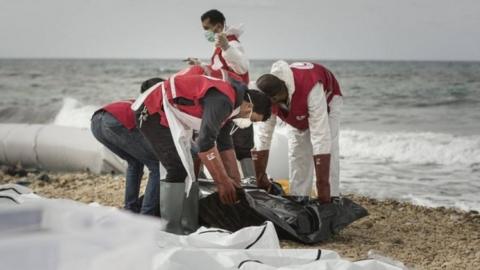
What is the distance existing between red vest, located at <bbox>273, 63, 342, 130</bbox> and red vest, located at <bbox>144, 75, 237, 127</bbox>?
65 cm

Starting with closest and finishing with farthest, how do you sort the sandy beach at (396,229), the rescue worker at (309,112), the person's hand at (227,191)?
the person's hand at (227,191)
the sandy beach at (396,229)
the rescue worker at (309,112)

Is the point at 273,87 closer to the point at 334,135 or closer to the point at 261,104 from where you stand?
Answer: the point at 261,104

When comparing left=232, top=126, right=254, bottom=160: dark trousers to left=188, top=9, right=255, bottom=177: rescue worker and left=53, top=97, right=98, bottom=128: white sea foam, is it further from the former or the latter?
left=53, top=97, right=98, bottom=128: white sea foam

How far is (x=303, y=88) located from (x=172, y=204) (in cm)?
88

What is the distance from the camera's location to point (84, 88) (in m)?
17.9

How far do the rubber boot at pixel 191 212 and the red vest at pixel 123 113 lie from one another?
1.41ft

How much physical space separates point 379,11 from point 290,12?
64.8 inches

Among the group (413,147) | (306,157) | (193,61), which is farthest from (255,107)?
(413,147)

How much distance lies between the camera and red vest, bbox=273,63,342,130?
351 cm

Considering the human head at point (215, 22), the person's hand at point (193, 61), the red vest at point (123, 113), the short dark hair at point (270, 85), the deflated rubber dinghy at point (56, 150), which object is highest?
the human head at point (215, 22)

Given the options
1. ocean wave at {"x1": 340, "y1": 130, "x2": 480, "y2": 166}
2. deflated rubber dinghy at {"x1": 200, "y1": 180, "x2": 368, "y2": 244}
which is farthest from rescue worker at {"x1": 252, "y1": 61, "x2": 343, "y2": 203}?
ocean wave at {"x1": 340, "y1": 130, "x2": 480, "y2": 166}

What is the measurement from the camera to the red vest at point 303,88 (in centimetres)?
351

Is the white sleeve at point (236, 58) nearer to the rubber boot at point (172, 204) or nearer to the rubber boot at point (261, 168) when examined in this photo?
the rubber boot at point (261, 168)

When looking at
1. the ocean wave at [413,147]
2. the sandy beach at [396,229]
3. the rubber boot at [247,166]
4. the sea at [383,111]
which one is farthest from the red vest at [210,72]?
the ocean wave at [413,147]
